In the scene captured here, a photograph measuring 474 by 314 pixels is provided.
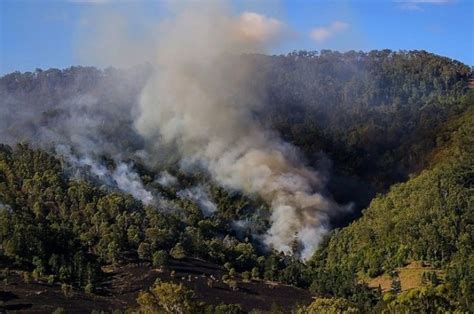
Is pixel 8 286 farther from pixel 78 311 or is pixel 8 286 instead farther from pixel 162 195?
pixel 162 195

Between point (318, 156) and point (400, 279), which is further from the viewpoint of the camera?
point (318, 156)

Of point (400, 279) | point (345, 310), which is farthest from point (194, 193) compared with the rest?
point (345, 310)

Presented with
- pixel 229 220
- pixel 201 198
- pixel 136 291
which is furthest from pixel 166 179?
pixel 136 291

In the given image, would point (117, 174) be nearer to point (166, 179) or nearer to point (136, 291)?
point (166, 179)

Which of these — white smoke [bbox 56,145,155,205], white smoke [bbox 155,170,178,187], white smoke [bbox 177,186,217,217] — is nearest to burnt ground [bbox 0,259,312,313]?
white smoke [bbox 177,186,217,217]

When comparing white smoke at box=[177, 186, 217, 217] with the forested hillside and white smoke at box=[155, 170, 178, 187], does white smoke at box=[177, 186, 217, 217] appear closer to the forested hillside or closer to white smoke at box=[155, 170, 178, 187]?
the forested hillside

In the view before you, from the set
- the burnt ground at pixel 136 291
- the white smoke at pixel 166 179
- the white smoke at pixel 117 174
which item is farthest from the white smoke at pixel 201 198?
the burnt ground at pixel 136 291
